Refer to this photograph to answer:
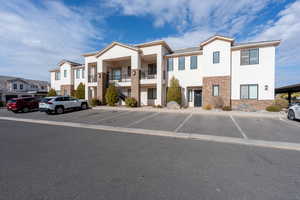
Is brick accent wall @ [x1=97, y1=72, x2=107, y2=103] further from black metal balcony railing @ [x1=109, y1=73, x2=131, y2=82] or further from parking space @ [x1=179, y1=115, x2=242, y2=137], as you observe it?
parking space @ [x1=179, y1=115, x2=242, y2=137]

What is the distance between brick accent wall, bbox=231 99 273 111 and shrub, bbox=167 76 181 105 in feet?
20.6

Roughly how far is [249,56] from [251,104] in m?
5.26

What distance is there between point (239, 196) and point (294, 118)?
11.1m

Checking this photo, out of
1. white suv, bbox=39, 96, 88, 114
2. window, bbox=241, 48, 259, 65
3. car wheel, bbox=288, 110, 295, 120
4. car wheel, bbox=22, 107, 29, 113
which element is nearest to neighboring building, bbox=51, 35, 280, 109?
window, bbox=241, 48, 259, 65

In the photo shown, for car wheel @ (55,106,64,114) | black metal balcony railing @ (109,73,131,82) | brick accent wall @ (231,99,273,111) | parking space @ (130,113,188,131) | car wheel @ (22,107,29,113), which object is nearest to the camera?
parking space @ (130,113,188,131)

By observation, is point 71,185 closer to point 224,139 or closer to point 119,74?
point 224,139

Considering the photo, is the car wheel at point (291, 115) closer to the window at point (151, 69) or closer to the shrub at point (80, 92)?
the window at point (151, 69)

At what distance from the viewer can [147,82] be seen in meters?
17.2

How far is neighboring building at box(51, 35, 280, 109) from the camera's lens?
14055 millimetres

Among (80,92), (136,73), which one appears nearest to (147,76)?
(136,73)

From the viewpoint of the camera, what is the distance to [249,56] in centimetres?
1434

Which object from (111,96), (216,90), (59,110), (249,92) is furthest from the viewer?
(111,96)

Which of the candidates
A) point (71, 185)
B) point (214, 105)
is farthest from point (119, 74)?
point (71, 185)

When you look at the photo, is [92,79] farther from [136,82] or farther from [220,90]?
[220,90]
